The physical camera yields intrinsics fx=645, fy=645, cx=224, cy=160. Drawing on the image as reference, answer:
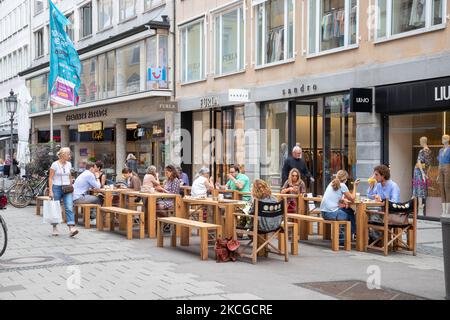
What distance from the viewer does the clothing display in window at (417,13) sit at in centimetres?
Answer: 1545

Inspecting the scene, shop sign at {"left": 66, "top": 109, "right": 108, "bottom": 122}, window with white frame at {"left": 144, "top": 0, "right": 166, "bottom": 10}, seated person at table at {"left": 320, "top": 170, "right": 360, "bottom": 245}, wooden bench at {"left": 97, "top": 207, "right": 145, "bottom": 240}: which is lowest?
wooden bench at {"left": 97, "top": 207, "right": 145, "bottom": 240}

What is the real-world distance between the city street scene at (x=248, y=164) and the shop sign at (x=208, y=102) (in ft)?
0.38

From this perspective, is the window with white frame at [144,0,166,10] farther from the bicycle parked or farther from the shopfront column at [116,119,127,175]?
the bicycle parked

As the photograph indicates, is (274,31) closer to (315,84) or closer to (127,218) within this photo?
(315,84)

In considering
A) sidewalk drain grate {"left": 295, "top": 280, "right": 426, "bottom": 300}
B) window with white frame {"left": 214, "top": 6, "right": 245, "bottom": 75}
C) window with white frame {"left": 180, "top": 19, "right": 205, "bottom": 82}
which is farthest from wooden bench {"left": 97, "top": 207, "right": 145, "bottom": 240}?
window with white frame {"left": 180, "top": 19, "right": 205, "bottom": 82}

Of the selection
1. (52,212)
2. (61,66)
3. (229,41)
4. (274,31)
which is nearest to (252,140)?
(274,31)

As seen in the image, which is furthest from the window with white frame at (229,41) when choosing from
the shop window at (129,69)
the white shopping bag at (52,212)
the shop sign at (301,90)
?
the white shopping bag at (52,212)

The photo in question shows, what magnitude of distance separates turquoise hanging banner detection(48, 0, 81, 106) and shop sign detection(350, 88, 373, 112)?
30.9 ft

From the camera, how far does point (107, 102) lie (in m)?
32.1

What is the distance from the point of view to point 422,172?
16078 mm

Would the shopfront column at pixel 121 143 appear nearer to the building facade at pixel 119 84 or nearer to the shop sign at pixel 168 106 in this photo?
the building facade at pixel 119 84

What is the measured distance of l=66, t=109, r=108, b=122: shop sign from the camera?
3431 centimetres

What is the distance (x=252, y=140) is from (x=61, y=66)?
698cm
